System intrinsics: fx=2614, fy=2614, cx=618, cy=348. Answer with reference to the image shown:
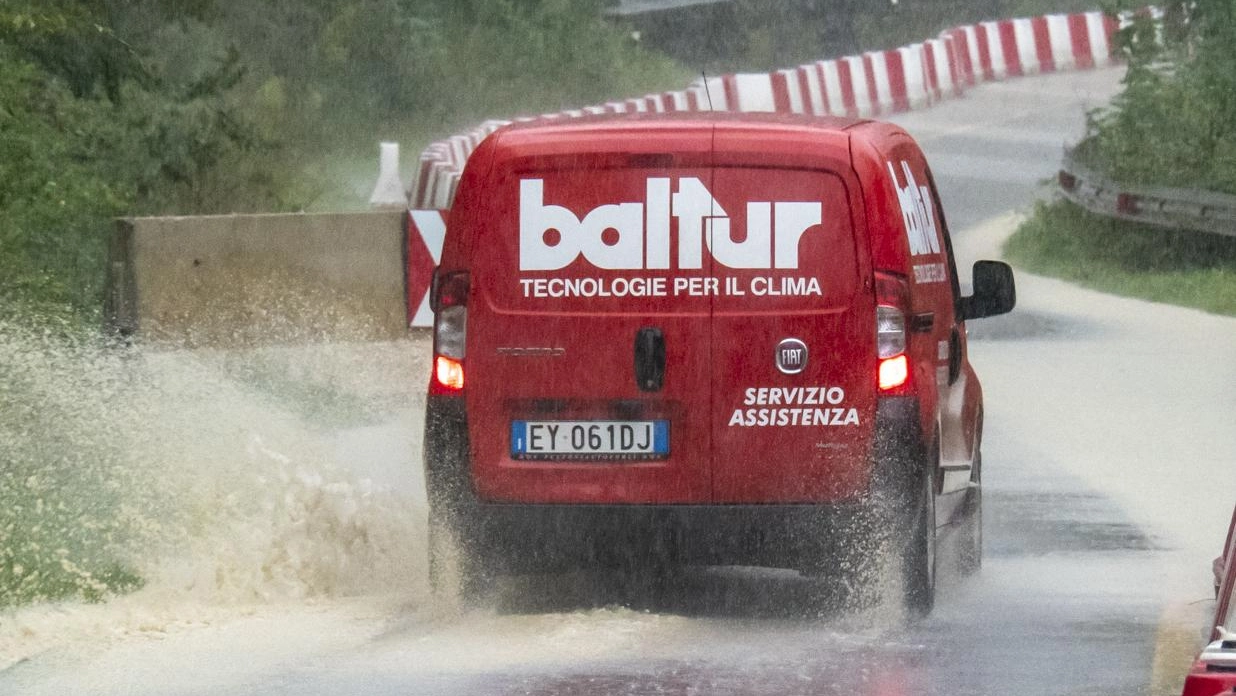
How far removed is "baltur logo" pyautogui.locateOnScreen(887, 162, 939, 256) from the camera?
28.2 feet

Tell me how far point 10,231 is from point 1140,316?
9754mm

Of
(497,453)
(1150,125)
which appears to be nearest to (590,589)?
(497,453)

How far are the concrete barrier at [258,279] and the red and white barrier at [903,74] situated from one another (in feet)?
33.0

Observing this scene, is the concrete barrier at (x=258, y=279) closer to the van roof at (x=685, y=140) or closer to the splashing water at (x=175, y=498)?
the splashing water at (x=175, y=498)

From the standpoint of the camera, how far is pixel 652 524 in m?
8.41

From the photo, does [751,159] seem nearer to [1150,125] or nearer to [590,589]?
[590,589]

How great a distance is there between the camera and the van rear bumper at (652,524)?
839cm

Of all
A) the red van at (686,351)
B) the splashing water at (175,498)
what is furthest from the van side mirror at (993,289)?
the splashing water at (175,498)

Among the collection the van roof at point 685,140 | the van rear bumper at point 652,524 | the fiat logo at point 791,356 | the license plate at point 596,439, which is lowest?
the van rear bumper at point 652,524

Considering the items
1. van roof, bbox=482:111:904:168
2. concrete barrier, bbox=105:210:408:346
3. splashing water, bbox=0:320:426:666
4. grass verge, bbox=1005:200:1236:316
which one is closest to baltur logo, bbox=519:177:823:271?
van roof, bbox=482:111:904:168

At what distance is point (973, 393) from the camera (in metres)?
10.1

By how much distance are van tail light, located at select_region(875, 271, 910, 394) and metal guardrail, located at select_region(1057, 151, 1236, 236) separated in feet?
51.1

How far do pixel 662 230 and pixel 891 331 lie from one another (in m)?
0.80

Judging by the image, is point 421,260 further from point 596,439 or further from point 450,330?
point 596,439
